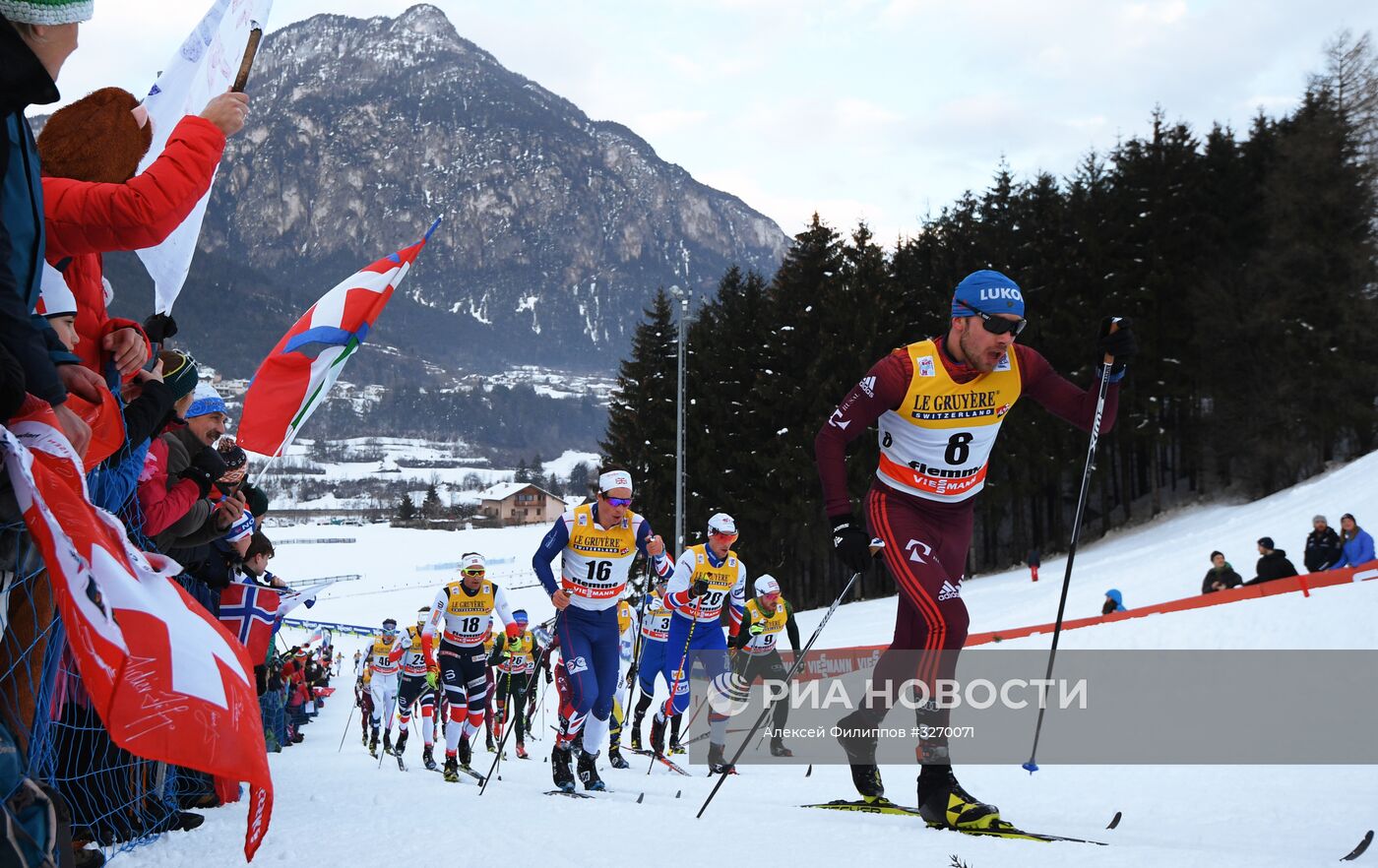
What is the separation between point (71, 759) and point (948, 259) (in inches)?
1466

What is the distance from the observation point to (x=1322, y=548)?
589 inches

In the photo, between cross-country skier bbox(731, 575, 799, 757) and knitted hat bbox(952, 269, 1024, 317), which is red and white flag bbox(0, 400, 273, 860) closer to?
knitted hat bbox(952, 269, 1024, 317)

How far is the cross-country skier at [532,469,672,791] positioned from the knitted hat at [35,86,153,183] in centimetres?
528

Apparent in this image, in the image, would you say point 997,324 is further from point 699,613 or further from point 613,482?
point 699,613

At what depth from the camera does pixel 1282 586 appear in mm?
12992

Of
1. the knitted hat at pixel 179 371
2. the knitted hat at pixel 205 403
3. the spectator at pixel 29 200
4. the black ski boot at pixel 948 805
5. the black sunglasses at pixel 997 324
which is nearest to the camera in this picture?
the spectator at pixel 29 200

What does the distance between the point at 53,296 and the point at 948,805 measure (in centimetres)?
387

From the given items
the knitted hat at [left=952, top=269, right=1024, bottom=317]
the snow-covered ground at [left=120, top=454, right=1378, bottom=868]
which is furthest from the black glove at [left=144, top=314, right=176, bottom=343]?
the knitted hat at [left=952, top=269, right=1024, bottom=317]

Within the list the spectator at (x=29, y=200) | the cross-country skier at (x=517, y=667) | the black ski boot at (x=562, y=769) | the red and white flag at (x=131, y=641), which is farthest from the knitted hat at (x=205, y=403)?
the cross-country skier at (x=517, y=667)

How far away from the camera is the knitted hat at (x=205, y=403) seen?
19.1 feet

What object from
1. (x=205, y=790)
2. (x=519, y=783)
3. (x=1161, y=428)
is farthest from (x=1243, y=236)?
(x=205, y=790)

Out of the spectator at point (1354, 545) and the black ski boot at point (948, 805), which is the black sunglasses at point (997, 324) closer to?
the black ski boot at point (948, 805)

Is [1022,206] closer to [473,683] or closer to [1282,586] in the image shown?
[1282,586]

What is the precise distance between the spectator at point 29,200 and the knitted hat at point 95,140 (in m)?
0.62
